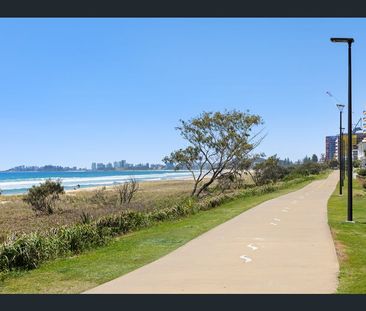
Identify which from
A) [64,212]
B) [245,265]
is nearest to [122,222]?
[245,265]

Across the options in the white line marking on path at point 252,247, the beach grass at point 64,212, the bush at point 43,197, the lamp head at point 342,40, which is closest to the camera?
Answer: the white line marking on path at point 252,247

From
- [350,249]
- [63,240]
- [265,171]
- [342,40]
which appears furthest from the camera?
[265,171]

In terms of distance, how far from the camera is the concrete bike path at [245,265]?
25.6 ft

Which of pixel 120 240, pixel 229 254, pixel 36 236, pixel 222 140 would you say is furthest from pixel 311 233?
pixel 222 140

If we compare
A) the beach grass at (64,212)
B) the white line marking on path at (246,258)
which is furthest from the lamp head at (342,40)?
the beach grass at (64,212)

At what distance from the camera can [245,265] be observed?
31.4 ft

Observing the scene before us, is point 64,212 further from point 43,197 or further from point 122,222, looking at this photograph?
point 122,222

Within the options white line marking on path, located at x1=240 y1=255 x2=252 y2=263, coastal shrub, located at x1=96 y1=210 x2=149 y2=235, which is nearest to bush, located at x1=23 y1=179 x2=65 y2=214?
coastal shrub, located at x1=96 y1=210 x2=149 y2=235

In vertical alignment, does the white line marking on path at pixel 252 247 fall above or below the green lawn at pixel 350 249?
below

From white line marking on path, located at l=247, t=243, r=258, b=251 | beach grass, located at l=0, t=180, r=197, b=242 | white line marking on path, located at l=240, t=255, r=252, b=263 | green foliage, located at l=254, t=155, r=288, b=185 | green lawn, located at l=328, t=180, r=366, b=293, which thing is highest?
green foliage, located at l=254, t=155, r=288, b=185

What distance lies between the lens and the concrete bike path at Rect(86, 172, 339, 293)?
7.80 metres

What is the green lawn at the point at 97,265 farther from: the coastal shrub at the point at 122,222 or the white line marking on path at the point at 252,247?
the white line marking on path at the point at 252,247

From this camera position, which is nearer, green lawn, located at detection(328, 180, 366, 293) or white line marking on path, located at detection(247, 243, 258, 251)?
green lawn, located at detection(328, 180, 366, 293)

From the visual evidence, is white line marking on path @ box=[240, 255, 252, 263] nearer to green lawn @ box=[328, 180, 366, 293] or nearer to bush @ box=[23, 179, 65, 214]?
green lawn @ box=[328, 180, 366, 293]
